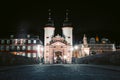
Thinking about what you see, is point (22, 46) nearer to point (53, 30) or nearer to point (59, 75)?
point (53, 30)

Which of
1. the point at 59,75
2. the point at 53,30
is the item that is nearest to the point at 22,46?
the point at 53,30

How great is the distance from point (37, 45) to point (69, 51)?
565 inches

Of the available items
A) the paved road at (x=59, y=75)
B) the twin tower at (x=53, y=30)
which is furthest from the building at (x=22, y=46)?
the paved road at (x=59, y=75)

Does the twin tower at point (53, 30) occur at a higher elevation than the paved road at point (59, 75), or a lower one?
higher

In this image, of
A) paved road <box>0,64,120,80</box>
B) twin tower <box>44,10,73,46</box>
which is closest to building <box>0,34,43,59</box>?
twin tower <box>44,10,73,46</box>

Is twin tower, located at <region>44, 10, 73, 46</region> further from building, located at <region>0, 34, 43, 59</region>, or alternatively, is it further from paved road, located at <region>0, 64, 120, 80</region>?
paved road, located at <region>0, 64, 120, 80</region>

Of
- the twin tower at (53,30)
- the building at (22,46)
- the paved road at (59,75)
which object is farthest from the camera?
the twin tower at (53,30)

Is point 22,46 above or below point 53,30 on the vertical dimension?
below

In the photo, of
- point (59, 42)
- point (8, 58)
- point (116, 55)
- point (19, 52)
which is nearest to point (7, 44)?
point (19, 52)

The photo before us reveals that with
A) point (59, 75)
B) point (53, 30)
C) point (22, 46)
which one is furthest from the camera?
point (53, 30)

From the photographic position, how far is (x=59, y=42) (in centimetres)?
10244

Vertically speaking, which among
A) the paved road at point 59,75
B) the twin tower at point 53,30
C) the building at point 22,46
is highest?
the twin tower at point 53,30

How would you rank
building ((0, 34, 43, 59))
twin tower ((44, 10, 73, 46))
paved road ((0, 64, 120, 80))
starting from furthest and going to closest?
twin tower ((44, 10, 73, 46)) < building ((0, 34, 43, 59)) < paved road ((0, 64, 120, 80))

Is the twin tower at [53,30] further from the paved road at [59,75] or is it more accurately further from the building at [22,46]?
the paved road at [59,75]
